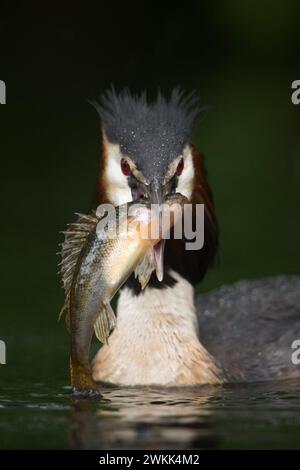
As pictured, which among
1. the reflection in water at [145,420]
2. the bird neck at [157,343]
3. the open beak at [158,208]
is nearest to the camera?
the reflection in water at [145,420]

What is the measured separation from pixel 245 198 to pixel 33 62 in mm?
4950

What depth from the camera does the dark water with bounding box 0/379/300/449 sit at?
797cm

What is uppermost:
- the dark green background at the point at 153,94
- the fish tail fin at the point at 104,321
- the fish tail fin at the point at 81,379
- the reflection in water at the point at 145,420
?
the dark green background at the point at 153,94

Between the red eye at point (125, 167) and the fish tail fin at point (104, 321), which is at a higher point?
the red eye at point (125, 167)

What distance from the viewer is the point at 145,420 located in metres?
8.58

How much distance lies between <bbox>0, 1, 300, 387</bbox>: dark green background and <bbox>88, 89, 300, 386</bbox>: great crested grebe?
10.7 feet

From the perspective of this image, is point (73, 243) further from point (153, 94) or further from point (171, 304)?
point (153, 94)

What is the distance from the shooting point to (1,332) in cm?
1205

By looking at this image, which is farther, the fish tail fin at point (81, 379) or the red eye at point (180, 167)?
the red eye at point (180, 167)

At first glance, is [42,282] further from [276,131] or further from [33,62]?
[33,62]

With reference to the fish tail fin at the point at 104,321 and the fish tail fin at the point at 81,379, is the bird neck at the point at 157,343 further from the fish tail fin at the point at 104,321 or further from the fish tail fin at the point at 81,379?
the fish tail fin at the point at 104,321

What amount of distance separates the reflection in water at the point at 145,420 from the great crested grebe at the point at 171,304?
0.96 ft

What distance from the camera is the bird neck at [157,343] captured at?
10.0 metres

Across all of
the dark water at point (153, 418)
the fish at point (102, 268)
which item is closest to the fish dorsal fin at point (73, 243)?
the fish at point (102, 268)
